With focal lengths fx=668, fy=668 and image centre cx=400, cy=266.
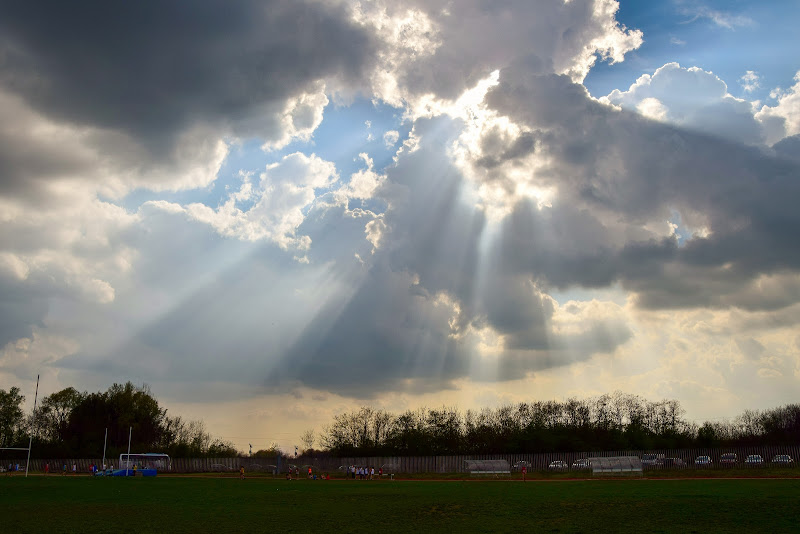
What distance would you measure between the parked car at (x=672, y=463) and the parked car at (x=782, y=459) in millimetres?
9357

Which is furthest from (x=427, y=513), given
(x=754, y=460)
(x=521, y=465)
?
(x=521, y=465)

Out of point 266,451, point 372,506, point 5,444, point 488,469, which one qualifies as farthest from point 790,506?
point 266,451

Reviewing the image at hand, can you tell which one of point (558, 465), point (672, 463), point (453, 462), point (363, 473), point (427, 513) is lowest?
point (363, 473)

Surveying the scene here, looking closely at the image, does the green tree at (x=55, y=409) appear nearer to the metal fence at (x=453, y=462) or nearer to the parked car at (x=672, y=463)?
the metal fence at (x=453, y=462)

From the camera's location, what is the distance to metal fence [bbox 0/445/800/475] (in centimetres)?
6800

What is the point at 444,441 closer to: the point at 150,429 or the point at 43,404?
the point at 150,429

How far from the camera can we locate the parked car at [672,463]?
72419mm

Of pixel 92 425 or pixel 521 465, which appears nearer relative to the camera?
pixel 521 465

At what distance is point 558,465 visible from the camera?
262 feet

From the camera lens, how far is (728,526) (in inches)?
868

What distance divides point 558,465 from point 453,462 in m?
13.6

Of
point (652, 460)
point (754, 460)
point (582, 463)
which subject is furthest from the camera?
point (582, 463)

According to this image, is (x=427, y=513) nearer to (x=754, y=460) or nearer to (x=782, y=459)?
(x=782, y=459)

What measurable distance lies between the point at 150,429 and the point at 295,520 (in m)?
113
